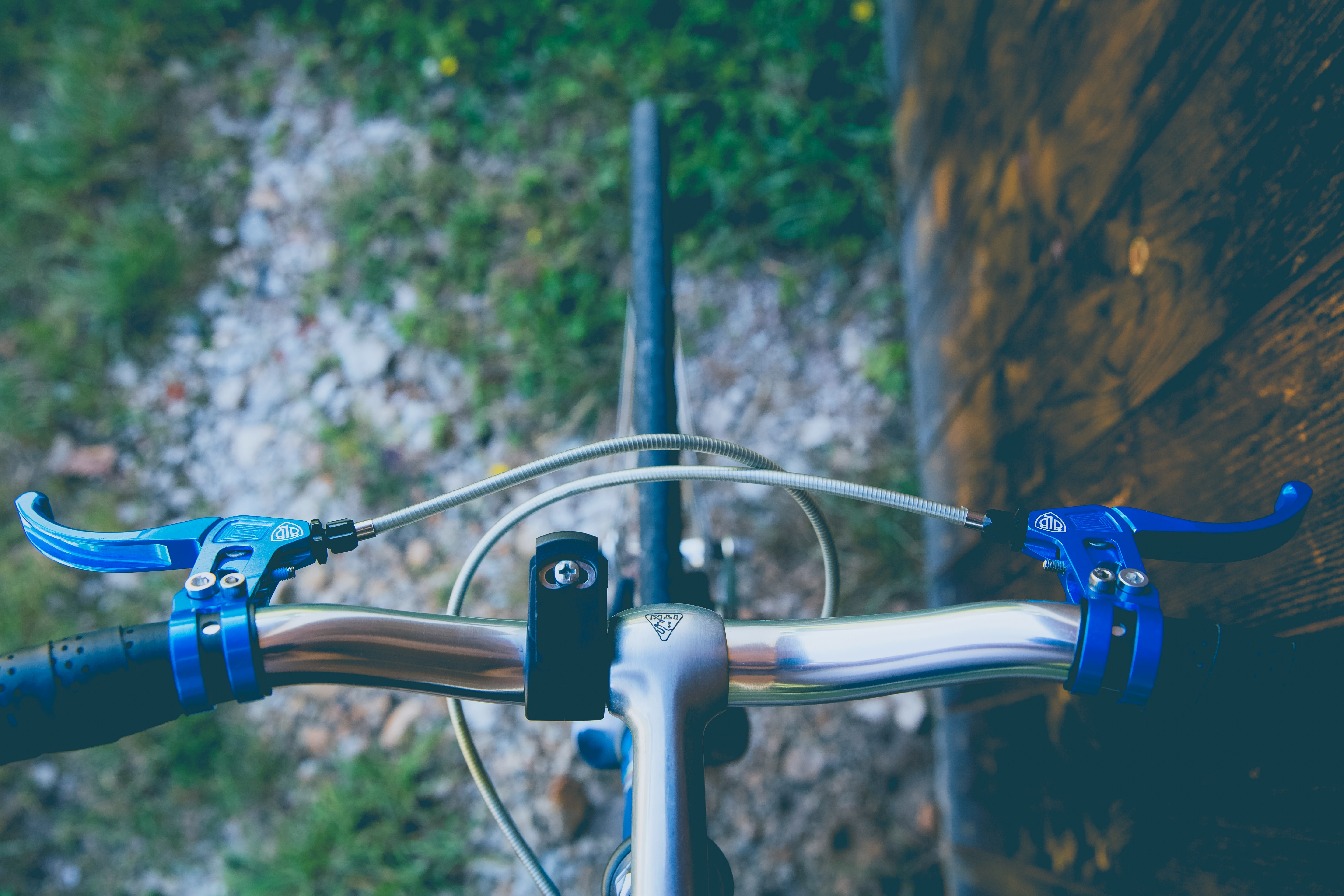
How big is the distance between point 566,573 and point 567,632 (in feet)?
0.16

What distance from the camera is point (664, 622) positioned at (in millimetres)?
628

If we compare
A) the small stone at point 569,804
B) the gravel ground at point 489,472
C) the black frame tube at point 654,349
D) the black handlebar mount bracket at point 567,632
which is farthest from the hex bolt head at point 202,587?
the small stone at point 569,804

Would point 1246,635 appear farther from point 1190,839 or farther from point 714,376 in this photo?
point 714,376

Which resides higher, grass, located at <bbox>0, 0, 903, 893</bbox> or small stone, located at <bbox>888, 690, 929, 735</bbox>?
grass, located at <bbox>0, 0, 903, 893</bbox>

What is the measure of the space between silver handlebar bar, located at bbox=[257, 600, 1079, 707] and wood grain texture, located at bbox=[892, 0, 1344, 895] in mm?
196

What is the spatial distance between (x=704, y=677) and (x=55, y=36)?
303 cm

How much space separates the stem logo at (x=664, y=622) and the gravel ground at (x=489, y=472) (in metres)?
0.89

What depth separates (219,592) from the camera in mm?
618

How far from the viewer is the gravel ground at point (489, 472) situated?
5.59ft

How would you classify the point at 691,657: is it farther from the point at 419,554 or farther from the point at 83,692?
the point at 419,554

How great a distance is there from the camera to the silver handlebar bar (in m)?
0.62

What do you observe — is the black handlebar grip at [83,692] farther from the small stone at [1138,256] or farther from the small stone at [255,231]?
the small stone at [255,231]

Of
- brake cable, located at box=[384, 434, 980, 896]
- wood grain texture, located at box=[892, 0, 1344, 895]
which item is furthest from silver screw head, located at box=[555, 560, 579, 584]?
wood grain texture, located at box=[892, 0, 1344, 895]

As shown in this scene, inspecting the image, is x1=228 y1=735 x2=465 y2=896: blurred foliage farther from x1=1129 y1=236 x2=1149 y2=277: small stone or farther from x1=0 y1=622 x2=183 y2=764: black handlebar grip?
x1=1129 y1=236 x2=1149 y2=277: small stone
